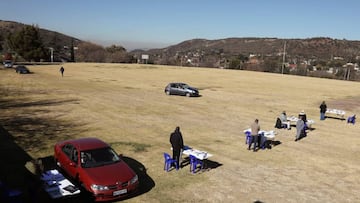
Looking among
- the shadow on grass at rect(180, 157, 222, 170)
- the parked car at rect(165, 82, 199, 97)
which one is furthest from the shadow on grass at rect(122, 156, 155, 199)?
the parked car at rect(165, 82, 199, 97)

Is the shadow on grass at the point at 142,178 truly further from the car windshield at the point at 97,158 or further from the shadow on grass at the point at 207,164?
the shadow on grass at the point at 207,164

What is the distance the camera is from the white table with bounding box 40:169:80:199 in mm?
9617

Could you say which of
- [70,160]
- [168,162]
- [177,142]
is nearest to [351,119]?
[177,142]

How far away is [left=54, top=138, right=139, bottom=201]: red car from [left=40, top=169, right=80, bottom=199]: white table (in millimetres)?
485

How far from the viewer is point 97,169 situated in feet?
35.0

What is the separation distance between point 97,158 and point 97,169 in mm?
570

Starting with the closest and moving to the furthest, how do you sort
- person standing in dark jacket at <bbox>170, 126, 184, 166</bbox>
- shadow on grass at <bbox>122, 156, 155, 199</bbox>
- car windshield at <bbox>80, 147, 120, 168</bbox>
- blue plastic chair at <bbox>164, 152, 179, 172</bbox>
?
car windshield at <bbox>80, 147, 120, 168</bbox> → shadow on grass at <bbox>122, 156, 155, 199</bbox> → person standing in dark jacket at <bbox>170, 126, 184, 166</bbox> → blue plastic chair at <bbox>164, 152, 179, 172</bbox>

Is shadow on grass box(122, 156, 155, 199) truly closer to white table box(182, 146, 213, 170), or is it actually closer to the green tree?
white table box(182, 146, 213, 170)

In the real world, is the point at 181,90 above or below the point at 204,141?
above

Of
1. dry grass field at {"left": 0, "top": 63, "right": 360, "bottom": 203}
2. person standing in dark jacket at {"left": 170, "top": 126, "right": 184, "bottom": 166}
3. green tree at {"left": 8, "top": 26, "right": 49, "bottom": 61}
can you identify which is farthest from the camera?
green tree at {"left": 8, "top": 26, "right": 49, "bottom": 61}

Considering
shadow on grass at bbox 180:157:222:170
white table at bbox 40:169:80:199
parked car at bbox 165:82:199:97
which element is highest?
parked car at bbox 165:82:199:97

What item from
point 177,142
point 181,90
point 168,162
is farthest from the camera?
point 181,90

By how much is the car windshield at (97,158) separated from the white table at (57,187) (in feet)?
2.76

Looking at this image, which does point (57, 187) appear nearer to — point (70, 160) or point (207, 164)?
point (70, 160)
